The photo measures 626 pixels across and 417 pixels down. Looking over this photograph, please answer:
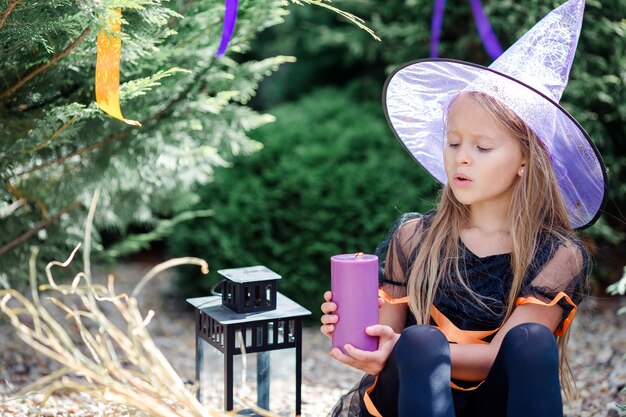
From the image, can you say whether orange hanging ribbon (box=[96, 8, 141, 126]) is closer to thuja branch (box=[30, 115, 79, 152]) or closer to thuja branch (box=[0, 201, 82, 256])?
thuja branch (box=[30, 115, 79, 152])

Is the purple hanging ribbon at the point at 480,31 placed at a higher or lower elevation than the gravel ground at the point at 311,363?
higher

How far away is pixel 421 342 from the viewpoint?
1.85 metres

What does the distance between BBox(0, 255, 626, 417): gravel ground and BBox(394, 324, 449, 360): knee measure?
2.48ft

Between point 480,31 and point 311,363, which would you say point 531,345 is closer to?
point 311,363

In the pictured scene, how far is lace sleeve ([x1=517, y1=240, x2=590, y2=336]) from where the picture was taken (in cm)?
205

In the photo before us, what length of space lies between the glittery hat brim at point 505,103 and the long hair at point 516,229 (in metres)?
0.03

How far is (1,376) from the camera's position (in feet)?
10.1

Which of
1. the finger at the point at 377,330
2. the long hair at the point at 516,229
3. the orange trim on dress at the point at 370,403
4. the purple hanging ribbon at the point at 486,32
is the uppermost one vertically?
the purple hanging ribbon at the point at 486,32

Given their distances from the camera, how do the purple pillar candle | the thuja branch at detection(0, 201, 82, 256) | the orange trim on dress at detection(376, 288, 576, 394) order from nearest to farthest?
the purple pillar candle → the orange trim on dress at detection(376, 288, 576, 394) → the thuja branch at detection(0, 201, 82, 256)

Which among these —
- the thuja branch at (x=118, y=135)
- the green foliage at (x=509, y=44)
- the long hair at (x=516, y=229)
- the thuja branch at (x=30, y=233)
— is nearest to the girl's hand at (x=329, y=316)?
the long hair at (x=516, y=229)

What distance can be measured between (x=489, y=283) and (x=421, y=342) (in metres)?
0.39

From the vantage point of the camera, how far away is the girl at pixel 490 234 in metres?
2.00

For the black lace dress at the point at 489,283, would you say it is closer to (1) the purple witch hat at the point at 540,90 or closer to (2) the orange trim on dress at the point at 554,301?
(2) the orange trim on dress at the point at 554,301

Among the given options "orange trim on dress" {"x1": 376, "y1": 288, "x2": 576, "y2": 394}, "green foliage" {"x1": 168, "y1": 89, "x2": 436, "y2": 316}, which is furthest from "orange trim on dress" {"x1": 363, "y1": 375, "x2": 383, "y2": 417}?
"green foliage" {"x1": 168, "y1": 89, "x2": 436, "y2": 316}
